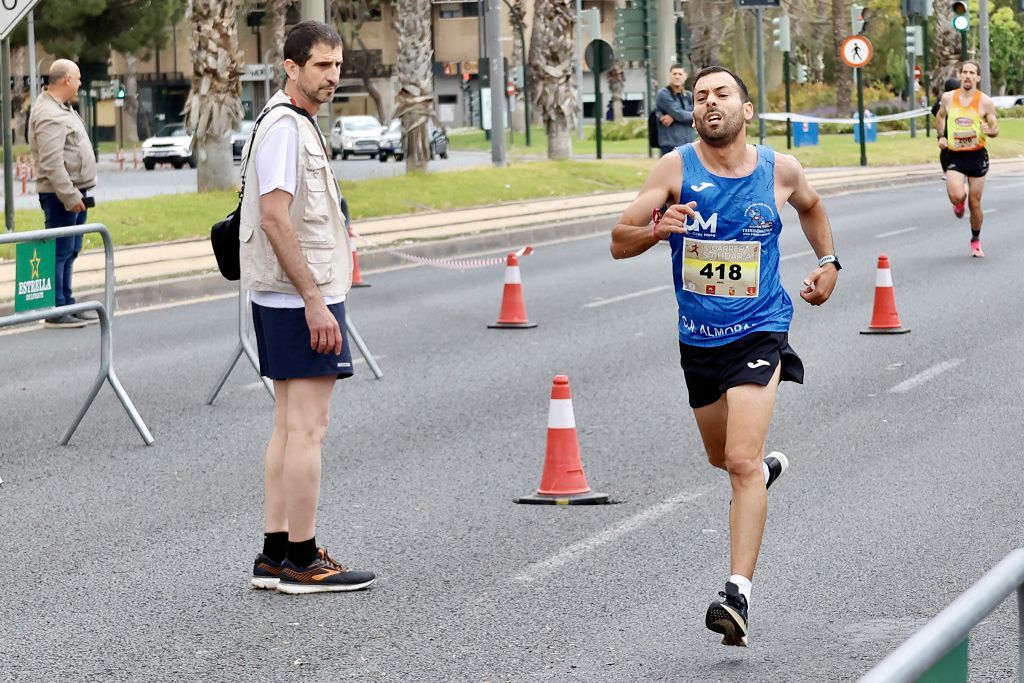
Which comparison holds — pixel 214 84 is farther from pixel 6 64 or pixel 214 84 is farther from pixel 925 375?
pixel 925 375

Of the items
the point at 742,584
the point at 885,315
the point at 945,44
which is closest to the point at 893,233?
the point at 885,315

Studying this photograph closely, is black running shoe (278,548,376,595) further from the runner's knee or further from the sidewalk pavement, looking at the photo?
the sidewalk pavement

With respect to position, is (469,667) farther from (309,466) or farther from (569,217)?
(569,217)

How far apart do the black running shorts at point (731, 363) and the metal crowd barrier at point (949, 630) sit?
10.9ft

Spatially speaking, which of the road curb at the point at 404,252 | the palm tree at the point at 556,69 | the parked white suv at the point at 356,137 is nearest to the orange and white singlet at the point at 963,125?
the road curb at the point at 404,252

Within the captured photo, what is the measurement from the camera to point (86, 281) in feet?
58.0

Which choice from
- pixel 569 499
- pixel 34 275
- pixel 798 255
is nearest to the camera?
pixel 569 499

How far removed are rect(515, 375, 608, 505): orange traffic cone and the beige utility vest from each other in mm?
1654

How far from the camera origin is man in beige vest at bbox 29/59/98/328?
14477mm

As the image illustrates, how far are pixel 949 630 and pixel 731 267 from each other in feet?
12.0

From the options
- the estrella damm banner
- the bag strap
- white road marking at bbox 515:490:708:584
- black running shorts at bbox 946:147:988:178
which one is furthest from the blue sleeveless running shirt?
black running shorts at bbox 946:147:988:178

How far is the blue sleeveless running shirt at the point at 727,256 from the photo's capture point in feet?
19.1

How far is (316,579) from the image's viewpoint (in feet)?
20.9

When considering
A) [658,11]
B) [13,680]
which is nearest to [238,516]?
[13,680]
